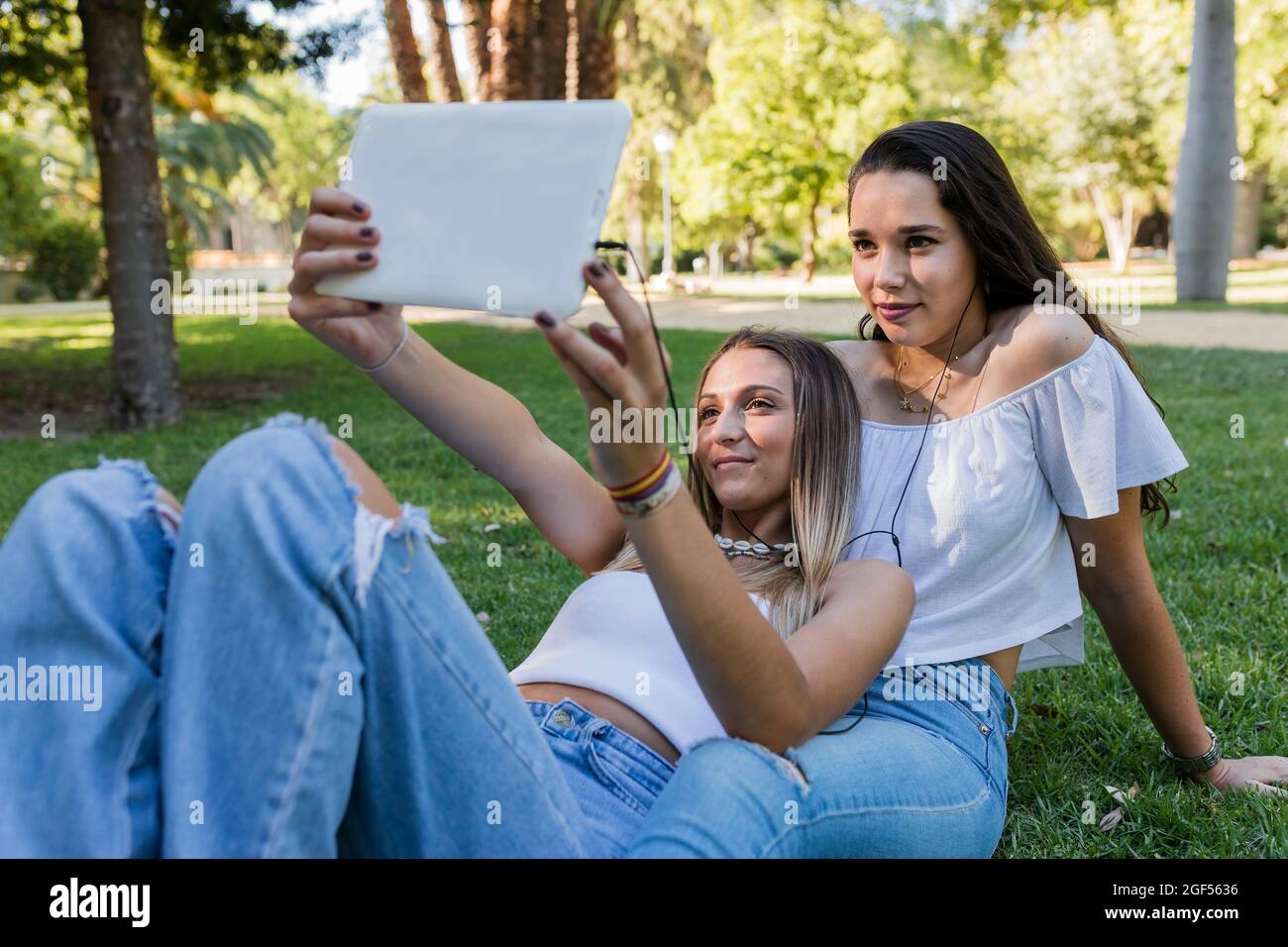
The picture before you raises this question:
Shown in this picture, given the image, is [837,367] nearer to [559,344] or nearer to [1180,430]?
[559,344]

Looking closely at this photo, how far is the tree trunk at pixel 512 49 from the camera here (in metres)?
11.8

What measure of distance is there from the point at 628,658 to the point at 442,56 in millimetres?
12567

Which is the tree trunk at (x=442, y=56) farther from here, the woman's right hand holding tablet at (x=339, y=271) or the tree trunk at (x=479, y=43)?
the woman's right hand holding tablet at (x=339, y=271)

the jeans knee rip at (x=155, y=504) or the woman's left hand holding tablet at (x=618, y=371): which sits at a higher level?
the woman's left hand holding tablet at (x=618, y=371)

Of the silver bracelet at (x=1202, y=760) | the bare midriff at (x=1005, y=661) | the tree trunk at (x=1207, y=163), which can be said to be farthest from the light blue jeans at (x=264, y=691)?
the tree trunk at (x=1207, y=163)

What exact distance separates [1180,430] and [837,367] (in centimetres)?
526

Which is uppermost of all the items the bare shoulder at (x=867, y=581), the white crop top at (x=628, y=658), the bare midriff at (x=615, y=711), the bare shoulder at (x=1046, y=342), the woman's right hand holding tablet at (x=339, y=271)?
the woman's right hand holding tablet at (x=339, y=271)

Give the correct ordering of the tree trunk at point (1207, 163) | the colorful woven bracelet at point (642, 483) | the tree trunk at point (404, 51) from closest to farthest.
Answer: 1. the colorful woven bracelet at point (642, 483)
2. the tree trunk at point (404, 51)
3. the tree trunk at point (1207, 163)

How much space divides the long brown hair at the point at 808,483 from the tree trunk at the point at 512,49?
10.2 metres

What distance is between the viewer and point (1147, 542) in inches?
180
